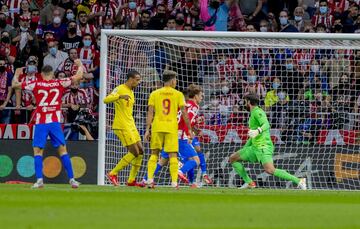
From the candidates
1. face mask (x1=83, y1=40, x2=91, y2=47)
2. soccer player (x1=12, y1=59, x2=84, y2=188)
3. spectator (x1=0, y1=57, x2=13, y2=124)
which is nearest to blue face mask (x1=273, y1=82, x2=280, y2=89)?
face mask (x1=83, y1=40, x2=91, y2=47)

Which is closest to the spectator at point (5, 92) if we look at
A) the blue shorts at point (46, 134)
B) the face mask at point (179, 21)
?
the face mask at point (179, 21)

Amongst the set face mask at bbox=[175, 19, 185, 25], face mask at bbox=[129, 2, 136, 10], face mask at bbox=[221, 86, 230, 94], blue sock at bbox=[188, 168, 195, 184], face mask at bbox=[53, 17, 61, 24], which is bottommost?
blue sock at bbox=[188, 168, 195, 184]

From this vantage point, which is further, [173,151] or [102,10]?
[102,10]

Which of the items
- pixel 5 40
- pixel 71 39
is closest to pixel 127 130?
pixel 71 39

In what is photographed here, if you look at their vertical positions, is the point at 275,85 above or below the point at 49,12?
below

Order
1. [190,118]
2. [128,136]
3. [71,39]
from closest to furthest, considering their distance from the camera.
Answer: [128,136] → [190,118] → [71,39]

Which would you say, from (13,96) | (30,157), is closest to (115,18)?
(13,96)

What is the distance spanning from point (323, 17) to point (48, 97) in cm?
1057

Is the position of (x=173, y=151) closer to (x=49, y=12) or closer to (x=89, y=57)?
(x=89, y=57)

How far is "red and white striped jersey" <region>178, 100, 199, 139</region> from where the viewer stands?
77.4ft

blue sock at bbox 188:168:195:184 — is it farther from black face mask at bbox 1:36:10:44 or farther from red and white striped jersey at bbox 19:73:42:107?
black face mask at bbox 1:36:10:44

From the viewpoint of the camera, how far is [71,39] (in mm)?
29531

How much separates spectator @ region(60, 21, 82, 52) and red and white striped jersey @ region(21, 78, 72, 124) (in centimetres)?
829

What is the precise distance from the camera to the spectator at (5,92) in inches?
1073
